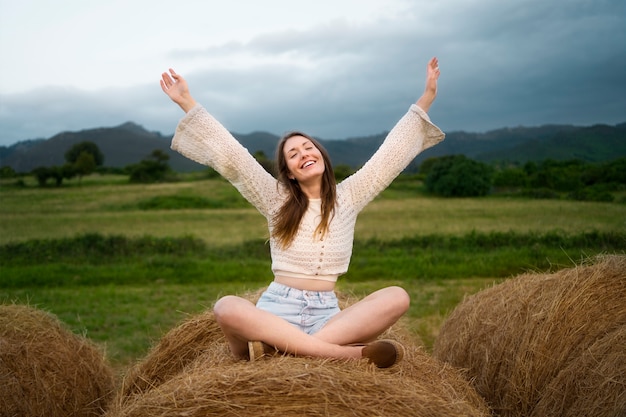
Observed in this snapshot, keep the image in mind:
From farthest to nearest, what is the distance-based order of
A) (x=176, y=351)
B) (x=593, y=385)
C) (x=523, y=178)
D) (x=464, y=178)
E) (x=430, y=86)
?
(x=523, y=178), (x=464, y=178), (x=176, y=351), (x=430, y=86), (x=593, y=385)

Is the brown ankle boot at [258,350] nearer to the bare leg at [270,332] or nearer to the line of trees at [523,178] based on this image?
the bare leg at [270,332]

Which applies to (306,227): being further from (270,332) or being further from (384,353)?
(384,353)

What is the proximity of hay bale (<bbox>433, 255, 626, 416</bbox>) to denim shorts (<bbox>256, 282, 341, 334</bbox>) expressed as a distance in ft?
4.63

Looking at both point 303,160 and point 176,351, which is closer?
point 303,160

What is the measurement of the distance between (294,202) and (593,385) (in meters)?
1.97

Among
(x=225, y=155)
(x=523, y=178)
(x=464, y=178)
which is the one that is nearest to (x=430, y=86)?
(x=225, y=155)

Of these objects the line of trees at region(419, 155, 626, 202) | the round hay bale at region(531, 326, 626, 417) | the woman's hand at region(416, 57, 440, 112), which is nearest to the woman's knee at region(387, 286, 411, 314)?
the round hay bale at region(531, 326, 626, 417)

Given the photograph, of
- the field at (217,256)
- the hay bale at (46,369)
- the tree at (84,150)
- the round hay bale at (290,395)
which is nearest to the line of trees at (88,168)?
the tree at (84,150)

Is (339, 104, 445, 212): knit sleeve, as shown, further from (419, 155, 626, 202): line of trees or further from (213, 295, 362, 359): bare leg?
(419, 155, 626, 202): line of trees

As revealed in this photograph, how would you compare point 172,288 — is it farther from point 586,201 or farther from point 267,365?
point 586,201

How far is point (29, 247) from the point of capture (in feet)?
49.3

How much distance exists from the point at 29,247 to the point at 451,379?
45.2ft

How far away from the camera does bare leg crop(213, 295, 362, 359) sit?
2.99 meters

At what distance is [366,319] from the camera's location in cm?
317
